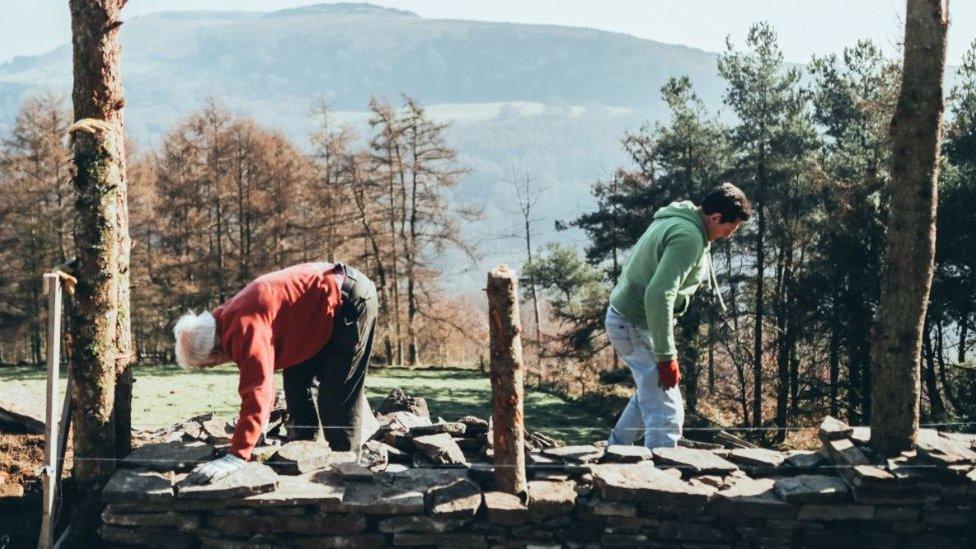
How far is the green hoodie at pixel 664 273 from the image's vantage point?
15.7ft

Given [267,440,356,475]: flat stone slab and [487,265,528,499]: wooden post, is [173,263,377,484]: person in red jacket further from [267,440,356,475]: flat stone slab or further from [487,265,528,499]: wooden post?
[487,265,528,499]: wooden post

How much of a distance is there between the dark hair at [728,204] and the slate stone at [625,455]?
58.7 inches

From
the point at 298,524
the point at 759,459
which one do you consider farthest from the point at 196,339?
the point at 759,459

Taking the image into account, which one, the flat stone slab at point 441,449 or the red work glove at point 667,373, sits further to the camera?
the flat stone slab at point 441,449

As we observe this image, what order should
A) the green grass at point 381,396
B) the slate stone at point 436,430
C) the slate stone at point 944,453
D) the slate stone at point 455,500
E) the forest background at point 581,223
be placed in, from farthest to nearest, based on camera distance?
the forest background at point 581,223 < the green grass at point 381,396 < the slate stone at point 436,430 < the slate stone at point 944,453 < the slate stone at point 455,500

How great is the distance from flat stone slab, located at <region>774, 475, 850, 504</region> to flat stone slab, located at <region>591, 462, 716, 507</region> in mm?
421

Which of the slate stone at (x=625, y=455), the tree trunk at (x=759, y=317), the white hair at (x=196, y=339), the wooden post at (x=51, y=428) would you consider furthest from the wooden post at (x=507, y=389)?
the tree trunk at (x=759, y=317)

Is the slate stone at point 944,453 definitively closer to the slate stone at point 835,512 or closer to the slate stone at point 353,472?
the slate stone at point 835,512

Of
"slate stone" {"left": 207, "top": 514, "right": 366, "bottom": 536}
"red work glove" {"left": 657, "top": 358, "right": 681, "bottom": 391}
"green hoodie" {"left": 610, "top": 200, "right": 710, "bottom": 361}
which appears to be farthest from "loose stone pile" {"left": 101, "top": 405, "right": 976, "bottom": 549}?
"green hoodie" {"left": 610, "top": 200, "right": 710, "bottom": 361}

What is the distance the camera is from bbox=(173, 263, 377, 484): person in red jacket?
4.55 metres

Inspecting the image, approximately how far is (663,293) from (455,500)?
167 cm

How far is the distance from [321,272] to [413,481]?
54.1 inches

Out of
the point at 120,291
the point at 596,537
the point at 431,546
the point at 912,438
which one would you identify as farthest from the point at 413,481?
the point at 912,438

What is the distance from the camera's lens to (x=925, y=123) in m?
4.72
